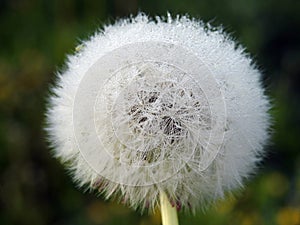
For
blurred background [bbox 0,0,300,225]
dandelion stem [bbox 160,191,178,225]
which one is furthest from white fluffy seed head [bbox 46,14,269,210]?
blurred background [bbox 0,0,300,225]

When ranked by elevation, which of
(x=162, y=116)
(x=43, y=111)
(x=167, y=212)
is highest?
(x=43, y=111)

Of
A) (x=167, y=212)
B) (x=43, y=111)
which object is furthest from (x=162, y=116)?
(x=43, y=111)

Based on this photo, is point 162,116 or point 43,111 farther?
point 43,111

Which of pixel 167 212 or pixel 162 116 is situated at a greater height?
pixel 162 116

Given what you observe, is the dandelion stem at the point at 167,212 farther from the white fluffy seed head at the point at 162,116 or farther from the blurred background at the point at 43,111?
the blurred background at the point at 43,111

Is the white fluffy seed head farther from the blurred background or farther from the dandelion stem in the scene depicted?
the blurred background

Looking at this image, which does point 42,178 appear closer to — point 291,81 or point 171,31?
point 291,81

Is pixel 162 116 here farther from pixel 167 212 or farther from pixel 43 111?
pixel 43 111
